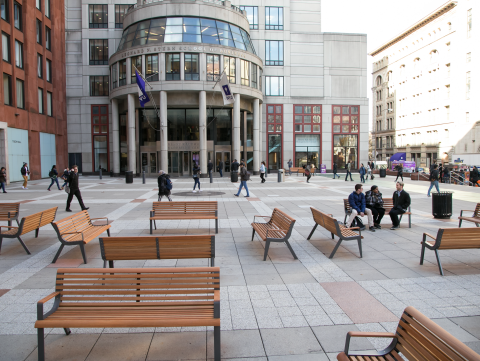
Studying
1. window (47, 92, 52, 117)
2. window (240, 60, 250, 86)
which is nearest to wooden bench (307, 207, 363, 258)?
window (240, 60, 250, 86)

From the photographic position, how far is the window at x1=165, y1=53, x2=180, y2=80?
118 ft

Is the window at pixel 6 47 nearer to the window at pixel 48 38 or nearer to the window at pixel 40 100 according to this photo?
the window at pixel 40 100

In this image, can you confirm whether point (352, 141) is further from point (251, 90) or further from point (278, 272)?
point (278, 272)

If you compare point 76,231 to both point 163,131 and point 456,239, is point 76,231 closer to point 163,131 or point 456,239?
point 456,239

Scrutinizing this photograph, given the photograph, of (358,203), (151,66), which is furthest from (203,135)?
(358,203)

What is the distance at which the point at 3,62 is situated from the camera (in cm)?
2870

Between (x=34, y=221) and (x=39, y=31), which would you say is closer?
(x=34, y=221)

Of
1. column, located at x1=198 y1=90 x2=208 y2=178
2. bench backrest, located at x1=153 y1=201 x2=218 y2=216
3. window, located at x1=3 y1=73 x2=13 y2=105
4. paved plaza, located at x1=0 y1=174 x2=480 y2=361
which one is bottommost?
paved plaza, located at x1=0 y1=174 x2=480 y2=361

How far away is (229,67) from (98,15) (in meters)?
18.5

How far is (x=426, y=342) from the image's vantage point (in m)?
2.78

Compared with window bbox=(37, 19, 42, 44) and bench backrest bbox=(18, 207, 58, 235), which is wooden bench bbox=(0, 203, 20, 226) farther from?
window bbox=(37, 19, 42, 44)

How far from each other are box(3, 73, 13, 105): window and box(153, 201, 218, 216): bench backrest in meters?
26.4

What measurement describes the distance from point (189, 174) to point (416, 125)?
197ft

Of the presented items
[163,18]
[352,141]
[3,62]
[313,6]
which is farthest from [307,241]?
[313,6]
